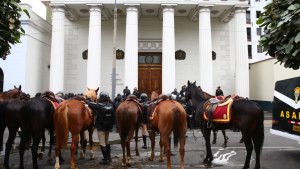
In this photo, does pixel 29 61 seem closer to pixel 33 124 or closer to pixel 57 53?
pixel 57 53

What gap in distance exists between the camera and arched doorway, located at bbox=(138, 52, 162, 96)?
29078mm

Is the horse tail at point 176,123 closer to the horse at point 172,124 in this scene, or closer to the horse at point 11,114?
the horse at point 172,124

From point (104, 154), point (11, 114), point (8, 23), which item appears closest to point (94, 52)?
point (11, 114)

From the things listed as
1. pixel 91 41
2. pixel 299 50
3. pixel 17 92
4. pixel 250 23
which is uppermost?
pixel 250 23

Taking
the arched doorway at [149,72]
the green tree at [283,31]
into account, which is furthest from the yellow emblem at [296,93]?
the arched doorway at [149,72]

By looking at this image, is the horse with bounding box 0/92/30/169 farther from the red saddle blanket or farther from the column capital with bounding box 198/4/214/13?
the column capital with bounding box 198/4/214/13

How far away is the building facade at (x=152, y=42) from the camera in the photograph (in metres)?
25.5

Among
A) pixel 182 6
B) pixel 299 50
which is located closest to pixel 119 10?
pixel 182 6

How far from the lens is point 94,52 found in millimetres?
25453

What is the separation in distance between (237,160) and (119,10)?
20.6m

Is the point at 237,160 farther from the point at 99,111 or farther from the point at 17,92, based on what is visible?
the point at 17,92

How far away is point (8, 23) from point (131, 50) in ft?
57.1

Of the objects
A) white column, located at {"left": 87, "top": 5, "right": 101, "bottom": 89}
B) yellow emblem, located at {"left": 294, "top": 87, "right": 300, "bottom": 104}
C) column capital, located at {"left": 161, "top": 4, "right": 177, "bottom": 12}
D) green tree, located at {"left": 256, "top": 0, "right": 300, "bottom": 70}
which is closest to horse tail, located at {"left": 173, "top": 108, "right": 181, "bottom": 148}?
green tree, located at {"left": 256, "top": 0, "right": 300, "bottom": 70}

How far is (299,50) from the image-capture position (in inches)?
238
